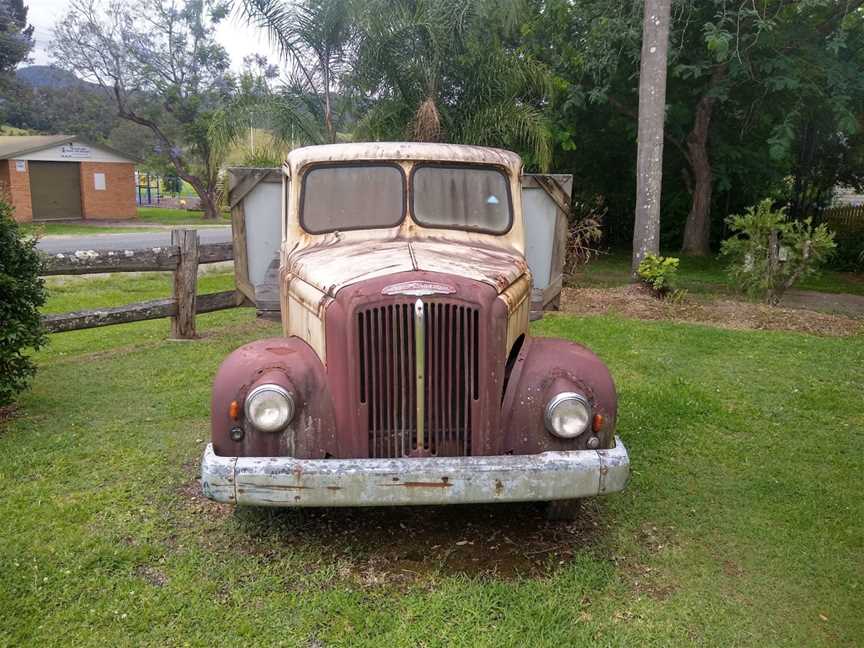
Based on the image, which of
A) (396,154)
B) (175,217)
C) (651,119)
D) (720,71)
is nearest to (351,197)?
(396,154)

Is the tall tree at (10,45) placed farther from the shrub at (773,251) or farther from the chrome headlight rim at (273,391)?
the chrome headlight rim at (273,391)

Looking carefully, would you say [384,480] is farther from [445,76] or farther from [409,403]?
[445,76]

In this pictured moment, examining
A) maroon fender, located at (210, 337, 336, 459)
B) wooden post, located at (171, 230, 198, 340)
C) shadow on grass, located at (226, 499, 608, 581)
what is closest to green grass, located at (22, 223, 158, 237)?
wooden post, located at (171, 230, 198, 340)

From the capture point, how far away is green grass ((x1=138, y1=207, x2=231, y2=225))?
30219mm

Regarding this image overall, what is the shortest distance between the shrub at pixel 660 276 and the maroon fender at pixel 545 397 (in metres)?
8.02

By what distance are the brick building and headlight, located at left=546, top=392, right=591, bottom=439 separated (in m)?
27.6

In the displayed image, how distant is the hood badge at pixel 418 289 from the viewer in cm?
356

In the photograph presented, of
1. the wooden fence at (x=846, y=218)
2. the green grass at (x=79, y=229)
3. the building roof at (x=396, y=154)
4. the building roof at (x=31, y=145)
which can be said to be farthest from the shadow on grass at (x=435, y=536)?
the building roof at (x=31, y=145)

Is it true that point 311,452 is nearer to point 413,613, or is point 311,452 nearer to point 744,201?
point 413,613

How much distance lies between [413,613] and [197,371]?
459cm

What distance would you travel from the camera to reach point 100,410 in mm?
6031

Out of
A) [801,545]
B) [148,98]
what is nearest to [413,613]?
[801,545]

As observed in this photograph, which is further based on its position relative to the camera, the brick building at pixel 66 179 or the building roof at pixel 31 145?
the brick building at pixel 66 179

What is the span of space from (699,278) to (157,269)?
10.8 m
